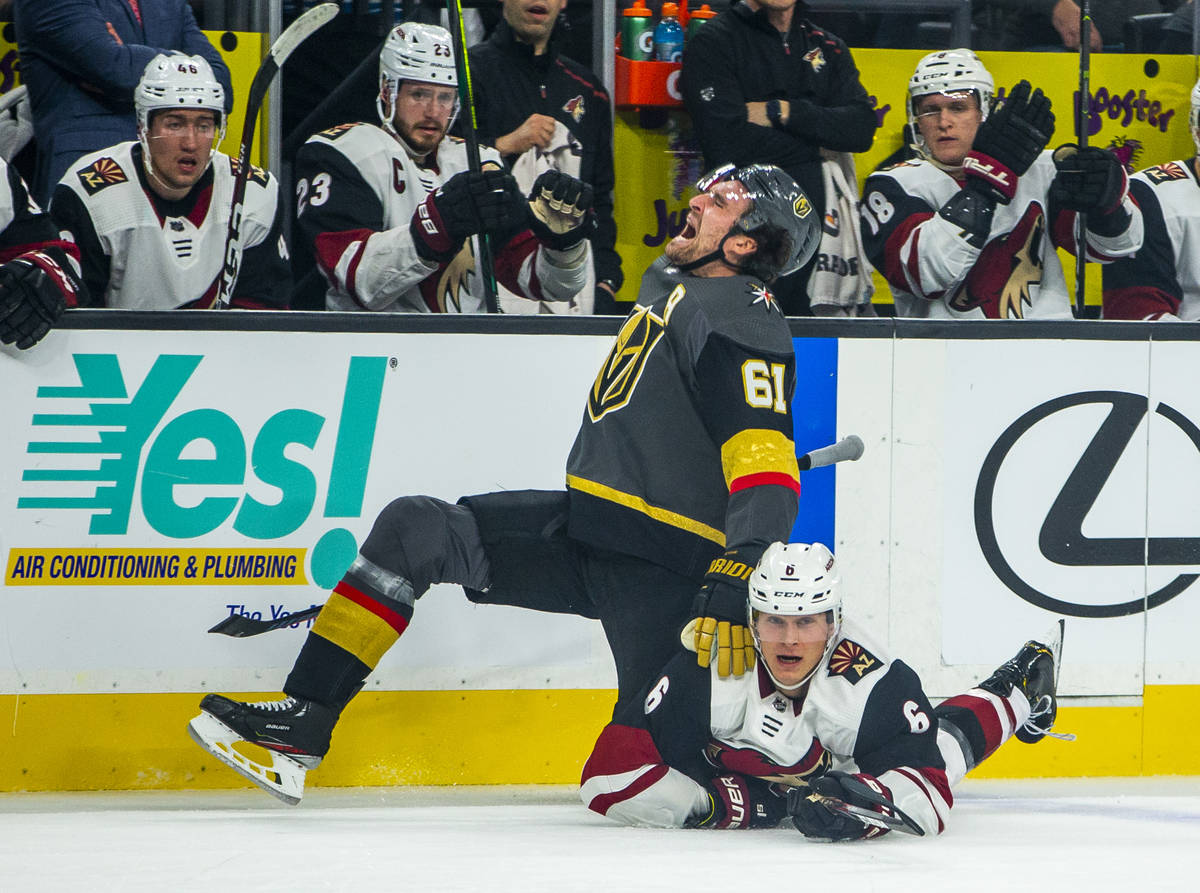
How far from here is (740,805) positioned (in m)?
3.16

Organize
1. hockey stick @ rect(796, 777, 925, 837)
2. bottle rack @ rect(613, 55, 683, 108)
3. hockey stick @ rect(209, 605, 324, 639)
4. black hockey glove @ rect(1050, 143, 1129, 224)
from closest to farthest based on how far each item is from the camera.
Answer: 1. hockey stick @ rect(796, 777, 925, 837)
2. hockey stick @ rect(209, 605, 324, 639)
3. black hockey glove @ rect(1050, 143, 1129, 224)
4. bottle rack @ rect(613, 55, 683, 108)

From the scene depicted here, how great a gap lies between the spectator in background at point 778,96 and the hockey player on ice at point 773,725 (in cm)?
159

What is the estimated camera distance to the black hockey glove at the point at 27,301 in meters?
3.51

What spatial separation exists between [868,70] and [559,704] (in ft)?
7.74

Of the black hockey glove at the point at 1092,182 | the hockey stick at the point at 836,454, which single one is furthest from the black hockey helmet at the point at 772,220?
the black hockey glove at the point at 1092,182

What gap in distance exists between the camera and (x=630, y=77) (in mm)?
4859

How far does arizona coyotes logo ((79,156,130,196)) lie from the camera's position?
3.97 metres

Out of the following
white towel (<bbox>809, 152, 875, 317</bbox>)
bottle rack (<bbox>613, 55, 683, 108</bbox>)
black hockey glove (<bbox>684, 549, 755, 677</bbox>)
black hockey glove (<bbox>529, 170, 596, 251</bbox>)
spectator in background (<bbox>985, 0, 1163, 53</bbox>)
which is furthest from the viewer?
spectator in background (<bbox>985, 0, 1163, 53</bbox>)

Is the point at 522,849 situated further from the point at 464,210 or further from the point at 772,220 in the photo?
the point at 464,210

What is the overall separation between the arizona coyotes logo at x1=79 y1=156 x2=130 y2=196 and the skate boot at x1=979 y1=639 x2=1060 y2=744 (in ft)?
7.64

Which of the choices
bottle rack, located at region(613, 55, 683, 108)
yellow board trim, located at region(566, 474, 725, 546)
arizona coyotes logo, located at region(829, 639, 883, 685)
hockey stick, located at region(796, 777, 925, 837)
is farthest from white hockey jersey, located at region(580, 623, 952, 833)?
bottle rack, located at region(613, 55, 683, 108)

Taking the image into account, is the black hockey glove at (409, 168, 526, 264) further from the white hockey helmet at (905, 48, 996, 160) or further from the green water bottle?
the white hockey helmet at (905, 48, 996, 160)

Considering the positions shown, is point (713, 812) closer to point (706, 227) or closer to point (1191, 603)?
point (706, 227)

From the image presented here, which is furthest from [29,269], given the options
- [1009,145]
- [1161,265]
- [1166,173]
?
[1166,173]
